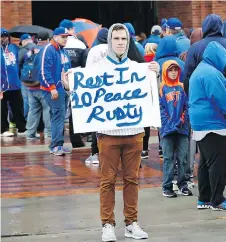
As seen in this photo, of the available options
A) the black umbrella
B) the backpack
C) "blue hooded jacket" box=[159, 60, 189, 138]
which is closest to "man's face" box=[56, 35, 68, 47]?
the backpack

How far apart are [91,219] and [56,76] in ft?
14.9

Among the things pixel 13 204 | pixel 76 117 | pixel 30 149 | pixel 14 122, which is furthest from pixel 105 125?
pixel 14 122

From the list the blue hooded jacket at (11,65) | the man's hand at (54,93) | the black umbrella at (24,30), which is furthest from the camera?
the black umbrella at (24,30)

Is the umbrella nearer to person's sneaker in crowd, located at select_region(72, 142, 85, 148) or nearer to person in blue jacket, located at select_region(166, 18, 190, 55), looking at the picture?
person in blue jacket, located at select_region(166, 18, 190, 55)

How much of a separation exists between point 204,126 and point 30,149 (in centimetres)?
549

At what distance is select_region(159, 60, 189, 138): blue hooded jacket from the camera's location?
856 cm

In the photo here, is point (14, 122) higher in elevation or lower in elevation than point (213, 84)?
lower

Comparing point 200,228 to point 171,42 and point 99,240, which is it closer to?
point 99,240

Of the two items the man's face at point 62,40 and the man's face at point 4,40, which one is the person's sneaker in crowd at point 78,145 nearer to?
the man's face at point 62,40

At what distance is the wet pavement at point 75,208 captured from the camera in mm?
7141

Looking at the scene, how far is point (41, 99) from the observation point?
539 inches

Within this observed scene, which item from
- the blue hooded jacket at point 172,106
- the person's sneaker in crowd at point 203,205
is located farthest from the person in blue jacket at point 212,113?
the blue hooded jacket at point 172,106

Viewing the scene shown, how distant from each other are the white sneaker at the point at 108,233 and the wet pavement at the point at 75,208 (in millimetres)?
148

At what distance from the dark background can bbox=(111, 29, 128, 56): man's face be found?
43.9 ft
